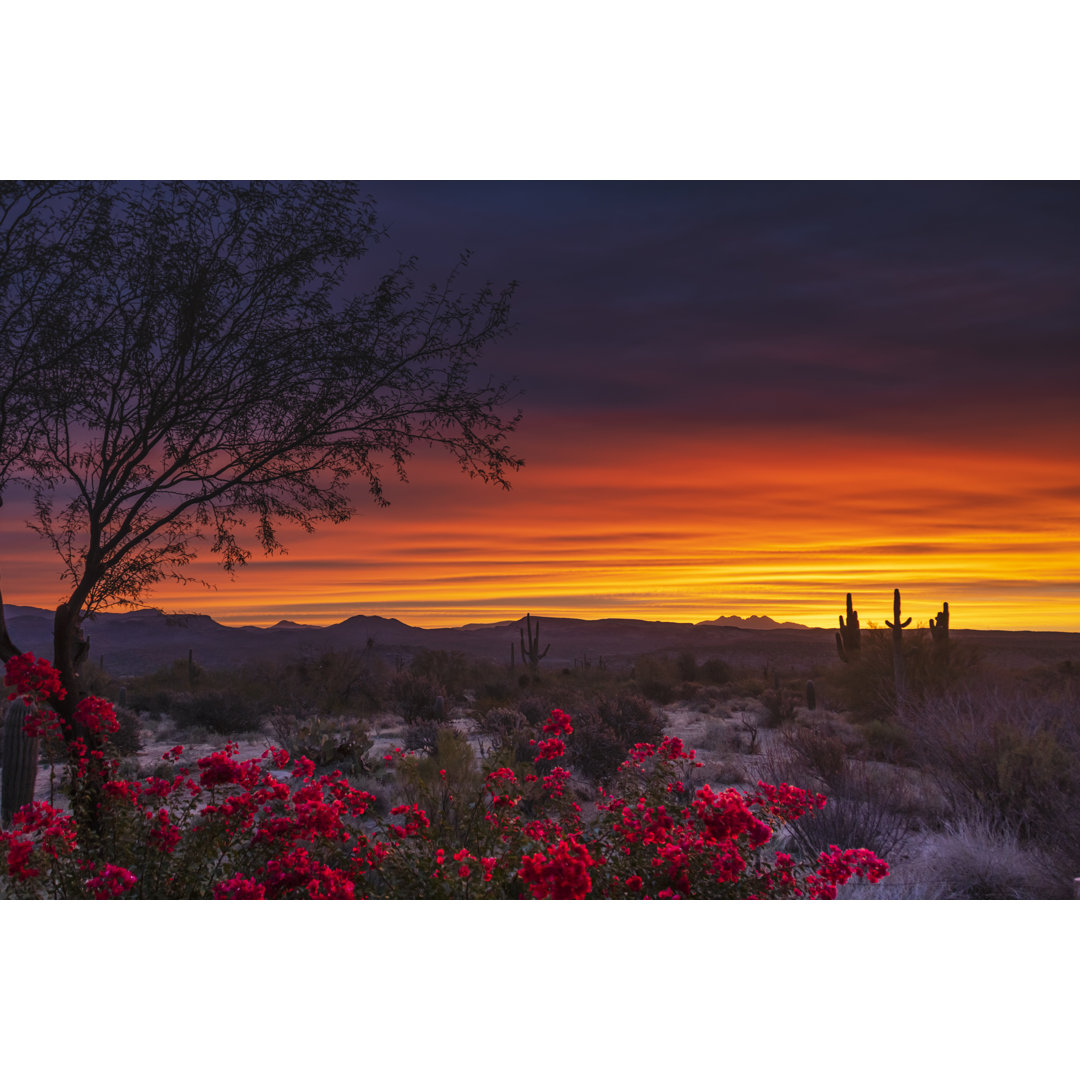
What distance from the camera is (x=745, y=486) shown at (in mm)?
7426

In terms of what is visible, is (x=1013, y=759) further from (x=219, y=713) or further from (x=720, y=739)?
(x=219, y=713)

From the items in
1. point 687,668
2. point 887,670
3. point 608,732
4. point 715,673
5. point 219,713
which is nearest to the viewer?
point 608,732

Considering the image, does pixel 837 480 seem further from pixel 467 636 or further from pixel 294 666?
pixel 467 636

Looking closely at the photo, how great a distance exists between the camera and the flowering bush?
499 centimetres

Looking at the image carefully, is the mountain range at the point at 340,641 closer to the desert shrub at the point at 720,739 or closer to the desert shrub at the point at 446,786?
the desert shrub at the point at 720,739

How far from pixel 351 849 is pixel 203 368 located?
3808 millimetres

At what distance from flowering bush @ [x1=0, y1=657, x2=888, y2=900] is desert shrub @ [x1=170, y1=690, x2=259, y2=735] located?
1088cm

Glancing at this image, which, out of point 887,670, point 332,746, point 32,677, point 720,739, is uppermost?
point 32,677

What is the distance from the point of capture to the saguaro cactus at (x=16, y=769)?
7.05 meters

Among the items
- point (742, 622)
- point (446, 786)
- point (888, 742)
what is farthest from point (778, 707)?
point (446, 786)

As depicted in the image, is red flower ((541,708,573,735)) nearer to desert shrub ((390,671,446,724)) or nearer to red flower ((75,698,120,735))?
red flower ((75,698,120,735))

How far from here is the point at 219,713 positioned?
53.7 feet

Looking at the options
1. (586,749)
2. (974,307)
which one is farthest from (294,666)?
(974,307)

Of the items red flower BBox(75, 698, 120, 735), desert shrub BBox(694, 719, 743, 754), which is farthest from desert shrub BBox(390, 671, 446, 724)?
red flower BBox(75, 698, 120, 735)
